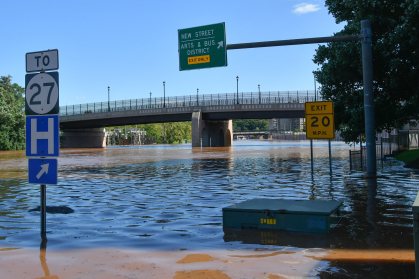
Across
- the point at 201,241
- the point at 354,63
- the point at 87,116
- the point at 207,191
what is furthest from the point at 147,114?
the point at 201,241

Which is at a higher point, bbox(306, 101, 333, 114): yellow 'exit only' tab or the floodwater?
bbox(306, 101, 333, 114): yellow 'exit only' tab

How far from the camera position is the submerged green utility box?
22.8 feet

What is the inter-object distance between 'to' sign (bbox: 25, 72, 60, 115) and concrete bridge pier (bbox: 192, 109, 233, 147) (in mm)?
63323

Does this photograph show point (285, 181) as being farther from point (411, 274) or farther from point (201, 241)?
point (411, 274)

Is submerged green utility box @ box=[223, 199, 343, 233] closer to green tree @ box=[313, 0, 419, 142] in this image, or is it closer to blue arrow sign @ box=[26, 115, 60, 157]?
blue arrow sign @ box=[26, 115, 60, 157]

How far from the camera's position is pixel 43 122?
7.06 metres

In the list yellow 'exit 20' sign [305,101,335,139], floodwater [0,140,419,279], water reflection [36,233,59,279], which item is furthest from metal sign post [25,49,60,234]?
yellow 'exit 20' sign [305,101,335,139]

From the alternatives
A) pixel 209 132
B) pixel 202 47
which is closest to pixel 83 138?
pixel 209 132

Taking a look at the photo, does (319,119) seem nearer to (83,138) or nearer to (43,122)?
(43,122)

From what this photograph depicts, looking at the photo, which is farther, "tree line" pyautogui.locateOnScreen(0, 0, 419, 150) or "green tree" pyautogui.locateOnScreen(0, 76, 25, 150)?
"green tree" pyautogui.locateOnScreen(0, 76, 25, 150)

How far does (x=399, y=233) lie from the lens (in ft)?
22.9

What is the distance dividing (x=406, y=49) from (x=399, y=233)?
14116mm

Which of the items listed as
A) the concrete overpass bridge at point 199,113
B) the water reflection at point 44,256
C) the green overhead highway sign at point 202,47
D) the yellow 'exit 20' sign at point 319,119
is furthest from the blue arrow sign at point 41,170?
the concrete overpass bridge at point 199,113

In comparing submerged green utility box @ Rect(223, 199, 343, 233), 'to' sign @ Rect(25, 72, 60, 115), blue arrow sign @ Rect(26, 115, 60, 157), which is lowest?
submerged green utility box @ Rect(223, 199, 343, 233)
